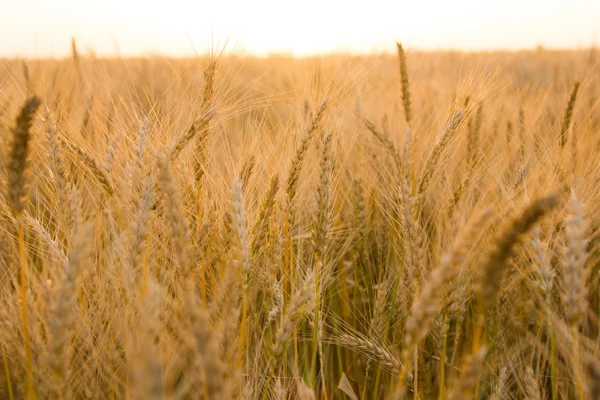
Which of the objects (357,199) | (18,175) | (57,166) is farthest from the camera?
(357,199)

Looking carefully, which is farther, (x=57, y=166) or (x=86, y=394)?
(x=57, y=166)

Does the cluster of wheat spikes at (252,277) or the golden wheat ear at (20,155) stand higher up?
the golden wheat ear at (20,155)

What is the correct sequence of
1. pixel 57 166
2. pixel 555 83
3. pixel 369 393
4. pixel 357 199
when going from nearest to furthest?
pixel 57 166 < pixel 369 393 < pixel 357 199 < pixel 555 83

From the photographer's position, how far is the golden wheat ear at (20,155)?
2.24 ft

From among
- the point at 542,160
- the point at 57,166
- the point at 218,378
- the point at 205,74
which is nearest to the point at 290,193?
the point at 205,74

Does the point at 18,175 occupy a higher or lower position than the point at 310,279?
higher

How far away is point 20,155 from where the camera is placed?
0.73m

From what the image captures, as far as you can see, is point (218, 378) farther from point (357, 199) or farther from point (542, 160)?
point (542, 160)

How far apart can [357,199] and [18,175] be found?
45.8 inches

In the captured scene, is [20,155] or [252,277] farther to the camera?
[252,277]

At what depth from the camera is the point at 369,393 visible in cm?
142

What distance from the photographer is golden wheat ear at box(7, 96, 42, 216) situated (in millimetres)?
683

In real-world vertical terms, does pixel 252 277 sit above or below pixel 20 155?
below

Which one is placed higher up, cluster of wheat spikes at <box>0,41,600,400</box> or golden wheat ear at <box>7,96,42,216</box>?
golden wheat ear at <box>7,96,42,216</box>
